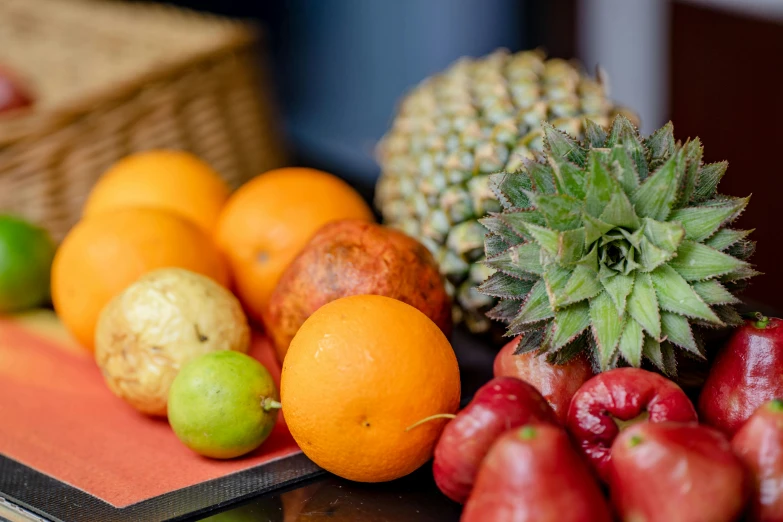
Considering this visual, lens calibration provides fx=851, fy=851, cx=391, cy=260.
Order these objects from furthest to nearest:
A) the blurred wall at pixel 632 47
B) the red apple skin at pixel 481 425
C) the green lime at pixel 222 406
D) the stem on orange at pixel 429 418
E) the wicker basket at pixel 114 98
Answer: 1. the blurred wall at pixel 632 47
2. the wicker basket at pixel 114 98
3. the green lime at pixel 222 406
4. the stem on orange at pixel 429 418
5. the red apple skin at pixel 481 425

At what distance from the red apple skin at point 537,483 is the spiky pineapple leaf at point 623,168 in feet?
1.03

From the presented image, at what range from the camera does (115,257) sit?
1.28 m

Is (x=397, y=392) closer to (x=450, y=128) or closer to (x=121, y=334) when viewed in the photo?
(x=121, y=334)

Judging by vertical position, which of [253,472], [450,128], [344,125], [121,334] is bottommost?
[344,125]

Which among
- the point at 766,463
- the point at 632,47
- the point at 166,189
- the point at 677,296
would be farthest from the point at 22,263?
the point at 632,47

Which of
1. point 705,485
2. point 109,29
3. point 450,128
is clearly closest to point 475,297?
point 450,128

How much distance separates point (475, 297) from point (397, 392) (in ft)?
1.48

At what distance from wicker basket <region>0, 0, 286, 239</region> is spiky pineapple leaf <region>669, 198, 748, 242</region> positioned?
1.33 meters

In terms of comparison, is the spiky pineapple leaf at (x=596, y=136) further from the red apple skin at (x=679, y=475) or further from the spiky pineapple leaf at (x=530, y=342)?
the red apple skin at (x=679, y=475)

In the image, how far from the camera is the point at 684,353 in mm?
936

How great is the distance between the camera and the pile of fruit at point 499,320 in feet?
2.47

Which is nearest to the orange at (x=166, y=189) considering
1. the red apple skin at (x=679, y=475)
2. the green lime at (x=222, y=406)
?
the green lime at (x=222, y=406)

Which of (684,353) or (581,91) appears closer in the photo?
(684,353)

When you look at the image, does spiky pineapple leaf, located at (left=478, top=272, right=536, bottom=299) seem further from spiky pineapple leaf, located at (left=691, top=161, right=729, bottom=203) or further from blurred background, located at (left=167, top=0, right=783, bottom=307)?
blurred background, located at (left=167, top=0, right=783, bottom=307)
